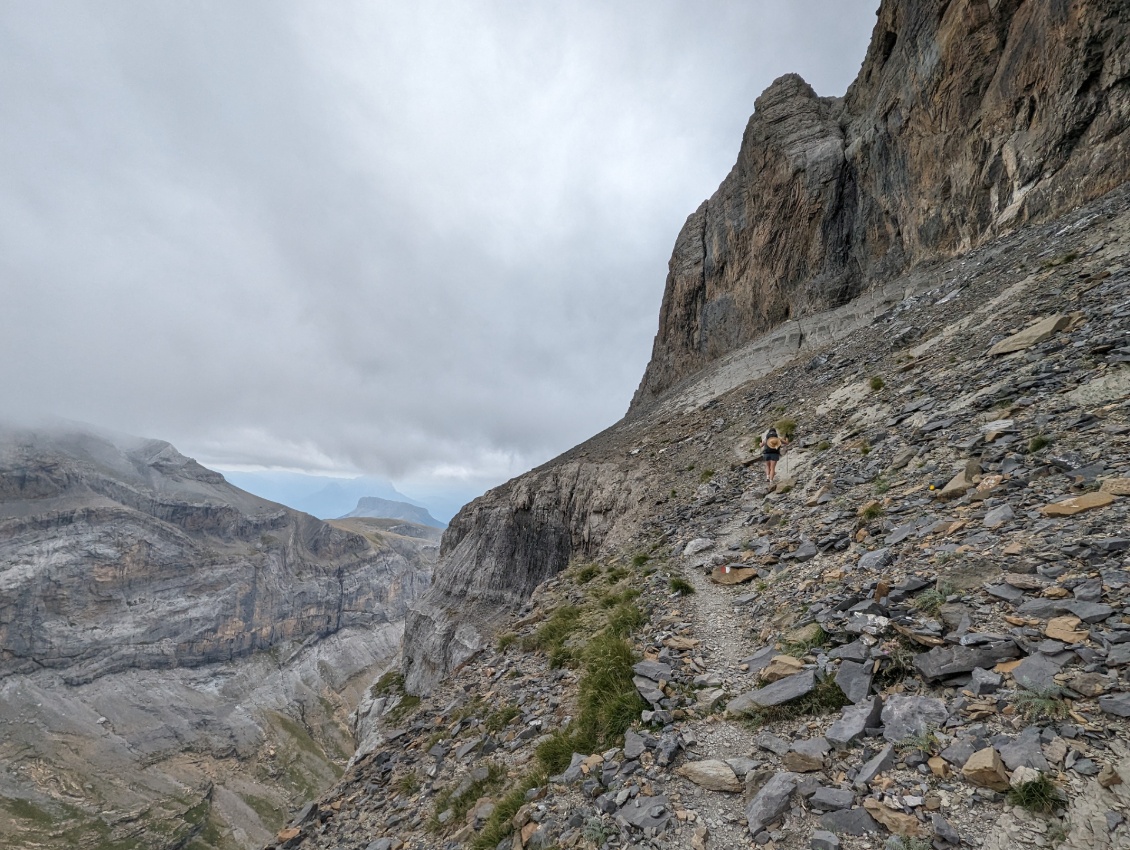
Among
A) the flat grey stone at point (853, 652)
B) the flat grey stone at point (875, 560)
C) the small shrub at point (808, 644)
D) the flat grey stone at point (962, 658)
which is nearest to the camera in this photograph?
the flat grey stone at point (962, 658)

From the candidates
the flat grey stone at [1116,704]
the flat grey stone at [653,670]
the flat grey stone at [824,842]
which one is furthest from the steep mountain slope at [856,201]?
the flat grey stone at [1116,704]

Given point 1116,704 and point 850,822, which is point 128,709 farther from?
point 1116,704

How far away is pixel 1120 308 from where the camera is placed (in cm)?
1234

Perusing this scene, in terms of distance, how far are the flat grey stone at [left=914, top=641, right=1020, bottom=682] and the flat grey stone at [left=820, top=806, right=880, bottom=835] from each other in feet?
6.22

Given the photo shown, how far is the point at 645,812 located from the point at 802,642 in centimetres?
352

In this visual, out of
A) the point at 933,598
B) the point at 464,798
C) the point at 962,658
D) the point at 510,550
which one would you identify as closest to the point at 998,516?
the point at 933,598

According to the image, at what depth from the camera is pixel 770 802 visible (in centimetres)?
514

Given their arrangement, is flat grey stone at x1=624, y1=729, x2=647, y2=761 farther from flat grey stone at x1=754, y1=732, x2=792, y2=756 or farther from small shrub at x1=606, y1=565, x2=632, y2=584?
small shrub at x1=606, y1=565, x2=632, y2=584

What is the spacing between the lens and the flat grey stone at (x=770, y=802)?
505 centimetres

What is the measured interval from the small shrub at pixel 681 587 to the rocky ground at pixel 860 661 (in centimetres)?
5

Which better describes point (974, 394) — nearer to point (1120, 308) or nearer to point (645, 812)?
point (1120, 308)

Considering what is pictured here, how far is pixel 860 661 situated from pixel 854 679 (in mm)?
346

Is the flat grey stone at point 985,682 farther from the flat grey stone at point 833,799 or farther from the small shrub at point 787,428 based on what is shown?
the small shrub at point 787,428

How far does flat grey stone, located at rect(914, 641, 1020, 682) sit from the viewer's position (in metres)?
5.33
